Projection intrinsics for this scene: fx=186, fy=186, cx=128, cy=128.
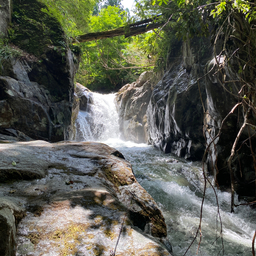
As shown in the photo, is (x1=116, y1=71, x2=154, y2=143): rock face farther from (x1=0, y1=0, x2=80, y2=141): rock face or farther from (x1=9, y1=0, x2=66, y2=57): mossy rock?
(x1=9, y1=0, x2=66, y2=57): mossy rock

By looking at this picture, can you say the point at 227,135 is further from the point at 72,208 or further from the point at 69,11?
the point at 69,11

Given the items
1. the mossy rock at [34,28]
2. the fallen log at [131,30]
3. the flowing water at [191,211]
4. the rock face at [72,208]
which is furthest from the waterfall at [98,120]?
the rock face at [72,208]

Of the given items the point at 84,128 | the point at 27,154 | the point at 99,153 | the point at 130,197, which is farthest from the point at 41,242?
the point at 84,128

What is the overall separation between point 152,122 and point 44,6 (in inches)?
289

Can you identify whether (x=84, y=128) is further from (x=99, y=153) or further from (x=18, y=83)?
(x=99, y=153)

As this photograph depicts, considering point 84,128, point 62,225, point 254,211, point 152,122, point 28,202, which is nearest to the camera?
point 62,225

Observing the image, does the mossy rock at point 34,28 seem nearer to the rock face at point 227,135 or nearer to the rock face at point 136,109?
the rock face at point 227,135

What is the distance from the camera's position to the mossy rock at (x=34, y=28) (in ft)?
22.6

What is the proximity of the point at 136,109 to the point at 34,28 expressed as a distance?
310 inches

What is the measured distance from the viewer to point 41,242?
1.27m

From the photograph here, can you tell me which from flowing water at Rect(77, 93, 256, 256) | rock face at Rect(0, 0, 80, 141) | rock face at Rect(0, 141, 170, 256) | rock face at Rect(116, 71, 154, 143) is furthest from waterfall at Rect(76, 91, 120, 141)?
rock face at Rect(0, 141, 170, 256)

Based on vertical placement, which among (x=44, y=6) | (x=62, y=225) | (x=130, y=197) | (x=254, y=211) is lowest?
(x=254, y=211)

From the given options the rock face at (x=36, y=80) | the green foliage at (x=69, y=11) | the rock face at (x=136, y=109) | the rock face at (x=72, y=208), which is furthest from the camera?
the rock face at (x=136, y=109)

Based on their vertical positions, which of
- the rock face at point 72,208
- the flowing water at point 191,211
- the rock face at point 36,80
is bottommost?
the flowing water at point 191,211
